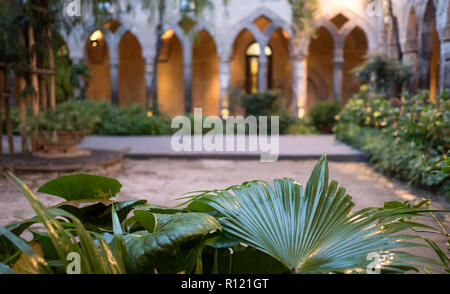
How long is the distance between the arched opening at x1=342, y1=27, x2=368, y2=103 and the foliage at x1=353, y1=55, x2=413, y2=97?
751cm

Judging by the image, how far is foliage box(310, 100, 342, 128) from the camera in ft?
43.7

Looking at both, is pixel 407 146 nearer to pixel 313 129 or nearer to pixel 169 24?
pixel 313 129

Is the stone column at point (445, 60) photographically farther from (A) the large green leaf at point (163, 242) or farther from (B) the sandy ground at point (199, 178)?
(A) the large green leaf at point (163, 242)

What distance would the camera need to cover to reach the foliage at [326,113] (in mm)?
13320

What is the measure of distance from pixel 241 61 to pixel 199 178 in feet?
40.4

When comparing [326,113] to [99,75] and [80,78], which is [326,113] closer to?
[80,78]

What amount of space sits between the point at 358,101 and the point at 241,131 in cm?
298

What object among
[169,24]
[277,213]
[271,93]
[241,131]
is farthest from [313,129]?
[277,213]

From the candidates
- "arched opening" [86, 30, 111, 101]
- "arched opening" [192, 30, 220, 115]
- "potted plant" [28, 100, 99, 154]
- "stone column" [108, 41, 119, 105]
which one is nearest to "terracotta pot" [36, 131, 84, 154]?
"potted plant" [28, 100, 99, 154]

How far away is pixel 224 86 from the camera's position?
591 inches

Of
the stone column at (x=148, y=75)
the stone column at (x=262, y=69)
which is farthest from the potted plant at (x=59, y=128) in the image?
the stone column at (x=262, y=69)

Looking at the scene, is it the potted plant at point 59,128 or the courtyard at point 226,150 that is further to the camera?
the potted plant at point 59,128

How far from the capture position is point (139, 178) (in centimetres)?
591

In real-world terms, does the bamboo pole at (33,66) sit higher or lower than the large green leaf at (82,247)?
higher
